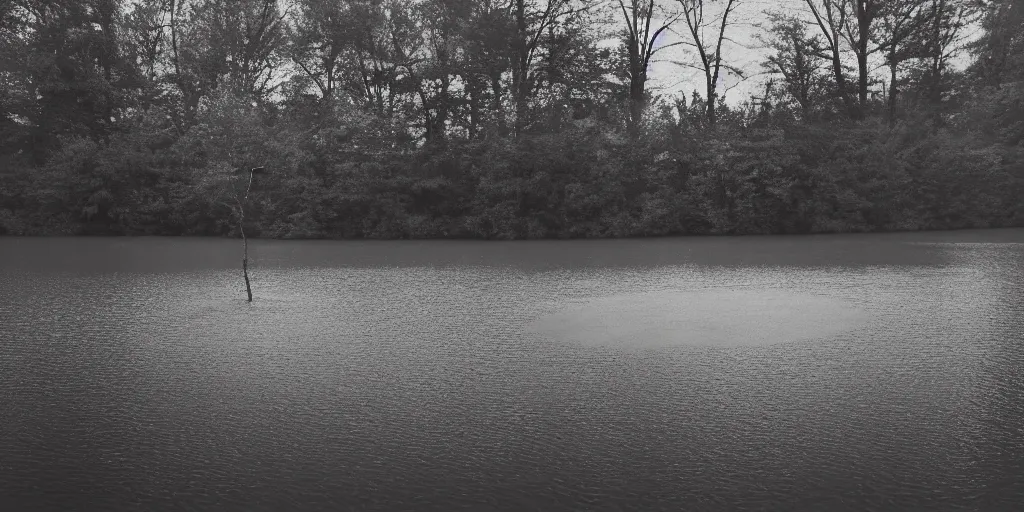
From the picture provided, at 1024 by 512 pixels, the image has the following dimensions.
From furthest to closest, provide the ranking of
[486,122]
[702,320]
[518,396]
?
Result: [486,122], [702,320], [518,396]

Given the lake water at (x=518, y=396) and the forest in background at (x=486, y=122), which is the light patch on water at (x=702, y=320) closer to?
the lake water at (x=518, y=396)

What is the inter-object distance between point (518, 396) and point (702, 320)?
392 centimetres

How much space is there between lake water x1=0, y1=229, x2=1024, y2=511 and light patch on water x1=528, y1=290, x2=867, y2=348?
57 millimetres

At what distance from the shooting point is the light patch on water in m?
7.73

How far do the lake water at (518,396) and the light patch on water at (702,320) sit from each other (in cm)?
6

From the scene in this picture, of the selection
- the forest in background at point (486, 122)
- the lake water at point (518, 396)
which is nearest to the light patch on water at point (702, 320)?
the lake water at point (518, 396)

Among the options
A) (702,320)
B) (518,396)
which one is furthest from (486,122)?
(518,396)

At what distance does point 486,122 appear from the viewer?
86.3 ft

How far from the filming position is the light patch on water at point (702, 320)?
25.4 ft

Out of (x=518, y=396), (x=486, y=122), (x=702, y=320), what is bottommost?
(x=518, y=396)

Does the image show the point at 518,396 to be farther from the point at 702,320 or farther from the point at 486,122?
the point at 486,122

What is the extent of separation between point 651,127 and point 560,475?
23.0m

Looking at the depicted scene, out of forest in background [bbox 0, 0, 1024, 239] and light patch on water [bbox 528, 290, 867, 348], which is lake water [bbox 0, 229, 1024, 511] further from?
forest in background [bbox 0, 0, 1024, 239]

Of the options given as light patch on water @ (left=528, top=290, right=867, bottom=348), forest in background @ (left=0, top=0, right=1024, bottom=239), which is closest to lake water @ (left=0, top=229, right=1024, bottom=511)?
light patch on water @ (left=528, top=290, right=867, bottom=348)
